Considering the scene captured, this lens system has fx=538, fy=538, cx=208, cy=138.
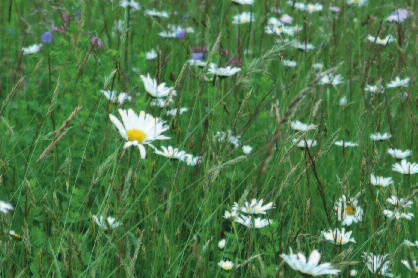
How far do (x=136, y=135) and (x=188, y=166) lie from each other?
0.63m

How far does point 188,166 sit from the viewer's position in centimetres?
189

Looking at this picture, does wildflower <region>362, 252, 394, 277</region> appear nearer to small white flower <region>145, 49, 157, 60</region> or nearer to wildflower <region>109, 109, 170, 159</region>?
wildflower <region>109, 109, 170, 159</region>

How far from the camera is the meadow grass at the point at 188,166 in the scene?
51.2 inches

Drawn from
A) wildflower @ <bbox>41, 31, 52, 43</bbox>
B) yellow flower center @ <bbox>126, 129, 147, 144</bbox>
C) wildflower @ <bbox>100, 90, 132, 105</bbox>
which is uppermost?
yellow flower center @ <bbox>126, 129, 147, 144</bbox>

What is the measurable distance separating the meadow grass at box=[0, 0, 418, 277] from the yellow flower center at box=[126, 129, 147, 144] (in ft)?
0.25

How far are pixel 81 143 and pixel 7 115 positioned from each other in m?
0.40

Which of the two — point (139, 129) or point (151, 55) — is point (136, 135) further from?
point (151, 55)

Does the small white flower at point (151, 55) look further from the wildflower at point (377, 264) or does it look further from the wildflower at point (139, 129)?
the wildflower at point (377, 264)

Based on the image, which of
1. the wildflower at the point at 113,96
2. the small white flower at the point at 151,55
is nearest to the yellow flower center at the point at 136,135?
the wildflower at the point at 113,96

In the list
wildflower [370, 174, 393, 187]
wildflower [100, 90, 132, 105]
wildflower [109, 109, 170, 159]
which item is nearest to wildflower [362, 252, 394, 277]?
wildflower [370, 174, 393, 187]

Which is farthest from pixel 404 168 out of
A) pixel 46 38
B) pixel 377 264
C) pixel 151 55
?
pixel 46 38

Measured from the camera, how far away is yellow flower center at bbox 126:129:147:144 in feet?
4.15

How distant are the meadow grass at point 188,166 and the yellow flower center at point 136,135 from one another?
0.08 meters

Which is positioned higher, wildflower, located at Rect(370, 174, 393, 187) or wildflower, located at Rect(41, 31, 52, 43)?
wildflower, located at Rect(41, 31, 52, 43)
